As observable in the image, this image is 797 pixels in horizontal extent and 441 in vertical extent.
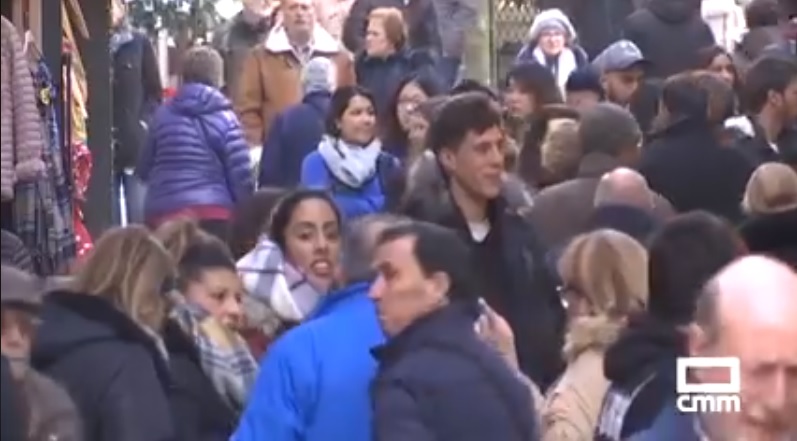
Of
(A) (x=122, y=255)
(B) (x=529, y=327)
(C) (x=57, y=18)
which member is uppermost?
(C) (x=57, y=18)

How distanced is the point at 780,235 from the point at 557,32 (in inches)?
289

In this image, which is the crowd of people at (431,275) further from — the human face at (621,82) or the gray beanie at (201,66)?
the human face at (621,82)

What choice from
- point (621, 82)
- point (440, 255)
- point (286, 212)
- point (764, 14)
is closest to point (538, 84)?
point (621, 82)

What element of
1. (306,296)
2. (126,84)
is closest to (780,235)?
(306,296)

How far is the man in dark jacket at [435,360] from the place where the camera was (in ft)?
18.8

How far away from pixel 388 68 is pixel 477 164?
16.1 ft

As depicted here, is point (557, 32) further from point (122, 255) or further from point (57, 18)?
point (122, 255)

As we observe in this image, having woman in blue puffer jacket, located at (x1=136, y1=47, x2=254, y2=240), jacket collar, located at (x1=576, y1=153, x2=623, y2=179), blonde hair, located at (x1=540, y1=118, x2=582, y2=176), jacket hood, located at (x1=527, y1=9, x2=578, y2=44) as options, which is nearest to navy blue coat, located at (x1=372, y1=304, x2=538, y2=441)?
jacket collar, located at (x1=576, y1=153, x2=623, y2=179)

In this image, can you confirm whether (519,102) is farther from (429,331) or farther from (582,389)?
(429,331)

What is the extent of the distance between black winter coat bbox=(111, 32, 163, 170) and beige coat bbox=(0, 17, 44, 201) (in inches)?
236

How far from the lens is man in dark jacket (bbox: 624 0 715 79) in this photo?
13125 mm

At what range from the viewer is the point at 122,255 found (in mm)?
6520

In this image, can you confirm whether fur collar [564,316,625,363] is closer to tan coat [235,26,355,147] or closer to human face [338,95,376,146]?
human face [338,95,376,146]

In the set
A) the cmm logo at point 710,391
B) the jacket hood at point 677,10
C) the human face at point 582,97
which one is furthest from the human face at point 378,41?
the cmm logo at point 710,391
